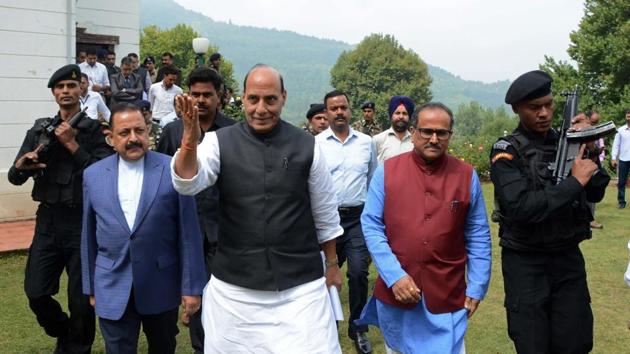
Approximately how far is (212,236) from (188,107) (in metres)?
1.76

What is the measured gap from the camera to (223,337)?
3.42 meters

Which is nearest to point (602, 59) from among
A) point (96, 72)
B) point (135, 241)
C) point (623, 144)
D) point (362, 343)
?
point (623, 144)

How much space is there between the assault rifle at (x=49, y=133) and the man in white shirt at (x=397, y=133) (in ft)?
10.7

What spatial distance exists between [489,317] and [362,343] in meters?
1.75

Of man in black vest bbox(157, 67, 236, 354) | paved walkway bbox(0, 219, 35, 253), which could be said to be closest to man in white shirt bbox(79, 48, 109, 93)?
paved walkway bbox(0, 219, 35, 253)

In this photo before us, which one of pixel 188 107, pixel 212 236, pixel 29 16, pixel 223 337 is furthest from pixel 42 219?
pixel 29 16

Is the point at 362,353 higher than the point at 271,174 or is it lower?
lower

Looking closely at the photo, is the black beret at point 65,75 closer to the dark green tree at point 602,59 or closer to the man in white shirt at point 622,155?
the man in white shirt at point 622,155

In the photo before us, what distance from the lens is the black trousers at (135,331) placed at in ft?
12.7

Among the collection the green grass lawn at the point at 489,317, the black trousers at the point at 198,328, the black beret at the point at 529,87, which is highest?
the black beret at the point at 529,87

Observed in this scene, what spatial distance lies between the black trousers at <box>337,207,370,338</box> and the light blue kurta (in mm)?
1761

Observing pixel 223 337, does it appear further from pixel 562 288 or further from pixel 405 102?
pixel 405 102

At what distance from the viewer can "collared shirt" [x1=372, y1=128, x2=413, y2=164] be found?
723 centimetres

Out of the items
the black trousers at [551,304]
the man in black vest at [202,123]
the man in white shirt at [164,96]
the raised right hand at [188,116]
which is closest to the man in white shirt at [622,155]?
the man in white shirt at [164,96]
